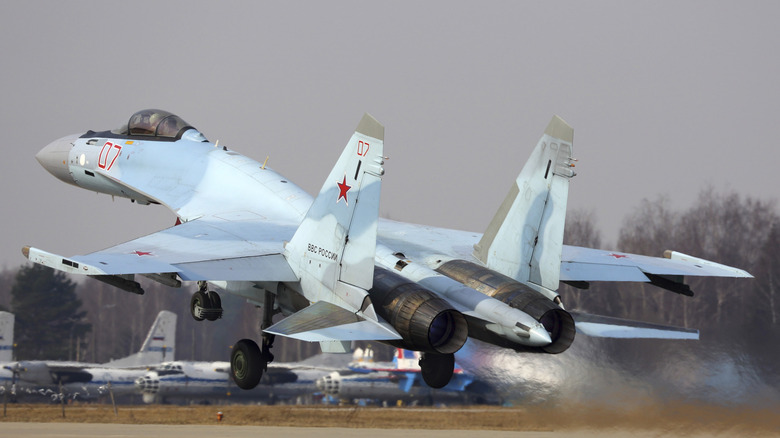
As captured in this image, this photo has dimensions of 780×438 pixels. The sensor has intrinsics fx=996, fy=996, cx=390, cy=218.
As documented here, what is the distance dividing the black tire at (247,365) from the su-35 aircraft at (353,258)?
0.05 ft

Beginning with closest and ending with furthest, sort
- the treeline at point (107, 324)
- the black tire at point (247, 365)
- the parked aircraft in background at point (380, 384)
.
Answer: the black tire at point (247, 365) → the parked aircraft in background at point (380, 384) → the treeline at point (107, 324)

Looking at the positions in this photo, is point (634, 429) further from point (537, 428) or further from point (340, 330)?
point (340, 330)

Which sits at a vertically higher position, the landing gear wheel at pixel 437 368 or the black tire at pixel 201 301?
the black tire at pixel 201 301

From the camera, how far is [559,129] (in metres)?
12.6

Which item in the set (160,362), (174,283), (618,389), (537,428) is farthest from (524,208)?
(160,362)

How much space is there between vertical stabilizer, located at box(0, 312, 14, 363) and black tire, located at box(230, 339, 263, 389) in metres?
21.9

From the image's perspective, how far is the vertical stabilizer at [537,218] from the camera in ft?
40.5

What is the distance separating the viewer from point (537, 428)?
19656mm

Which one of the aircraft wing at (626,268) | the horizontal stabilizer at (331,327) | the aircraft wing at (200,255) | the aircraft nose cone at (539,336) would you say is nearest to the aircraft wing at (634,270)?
the aircraft wing at (626,268)

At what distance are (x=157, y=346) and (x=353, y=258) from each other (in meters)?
26.2

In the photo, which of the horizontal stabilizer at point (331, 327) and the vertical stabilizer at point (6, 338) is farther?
the vertical stabilizer at point (6, 338)

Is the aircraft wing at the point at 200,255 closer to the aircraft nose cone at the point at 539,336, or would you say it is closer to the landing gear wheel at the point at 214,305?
the landing gear wheel at the point at 214,305

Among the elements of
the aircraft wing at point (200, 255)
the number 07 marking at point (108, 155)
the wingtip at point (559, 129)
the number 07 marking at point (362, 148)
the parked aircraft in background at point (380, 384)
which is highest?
the number 07 marking at point (108, 155)

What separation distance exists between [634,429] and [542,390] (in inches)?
73.1
